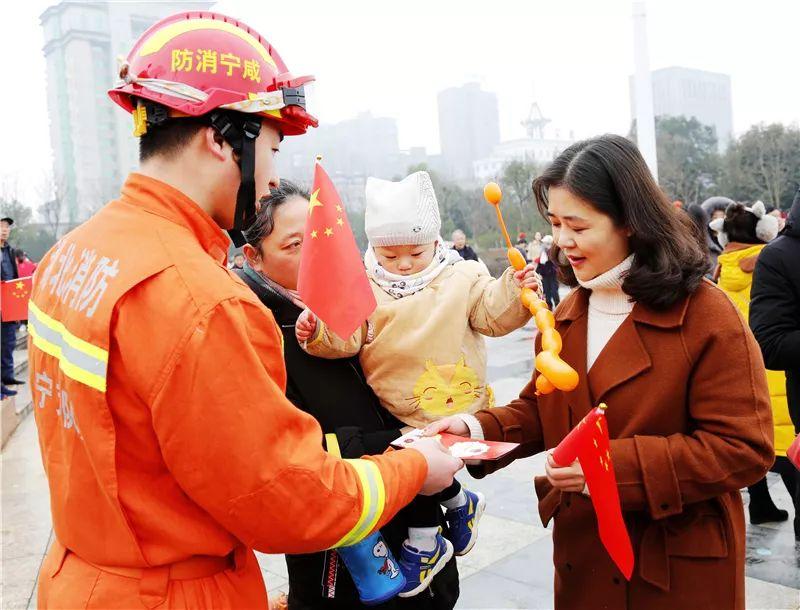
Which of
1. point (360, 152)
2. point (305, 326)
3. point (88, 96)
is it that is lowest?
point (305, 326)

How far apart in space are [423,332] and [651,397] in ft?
2.63

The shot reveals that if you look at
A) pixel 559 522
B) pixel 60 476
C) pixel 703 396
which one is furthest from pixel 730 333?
pixel 60 476

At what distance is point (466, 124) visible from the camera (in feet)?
219

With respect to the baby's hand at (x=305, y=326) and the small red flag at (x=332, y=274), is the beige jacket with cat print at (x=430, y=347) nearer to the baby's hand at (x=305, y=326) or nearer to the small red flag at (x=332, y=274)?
the baby's hand at (x=305, y=326)

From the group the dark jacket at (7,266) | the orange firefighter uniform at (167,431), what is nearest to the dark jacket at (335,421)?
the orange firefighter uniform at (167,431)

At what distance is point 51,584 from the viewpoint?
159cm

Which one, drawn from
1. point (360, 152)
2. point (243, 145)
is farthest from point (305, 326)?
point (360, 152)

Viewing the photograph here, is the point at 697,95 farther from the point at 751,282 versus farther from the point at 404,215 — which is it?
the point at 404,215

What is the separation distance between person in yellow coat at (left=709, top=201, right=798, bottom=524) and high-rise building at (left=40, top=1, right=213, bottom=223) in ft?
94.1

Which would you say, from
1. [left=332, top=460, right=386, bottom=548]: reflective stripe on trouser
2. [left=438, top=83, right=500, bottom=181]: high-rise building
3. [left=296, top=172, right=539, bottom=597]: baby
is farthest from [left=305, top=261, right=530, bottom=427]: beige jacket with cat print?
[left=438, top=83, right=500, bottom=181]: high-rise building

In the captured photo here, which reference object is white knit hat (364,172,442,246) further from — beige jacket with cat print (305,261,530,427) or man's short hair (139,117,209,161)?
man's short hair (139,117,209,161)

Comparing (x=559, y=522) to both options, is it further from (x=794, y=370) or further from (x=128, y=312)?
(x=794, y=370)

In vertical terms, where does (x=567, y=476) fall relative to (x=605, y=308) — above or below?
below

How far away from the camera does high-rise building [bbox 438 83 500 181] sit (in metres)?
64.0
